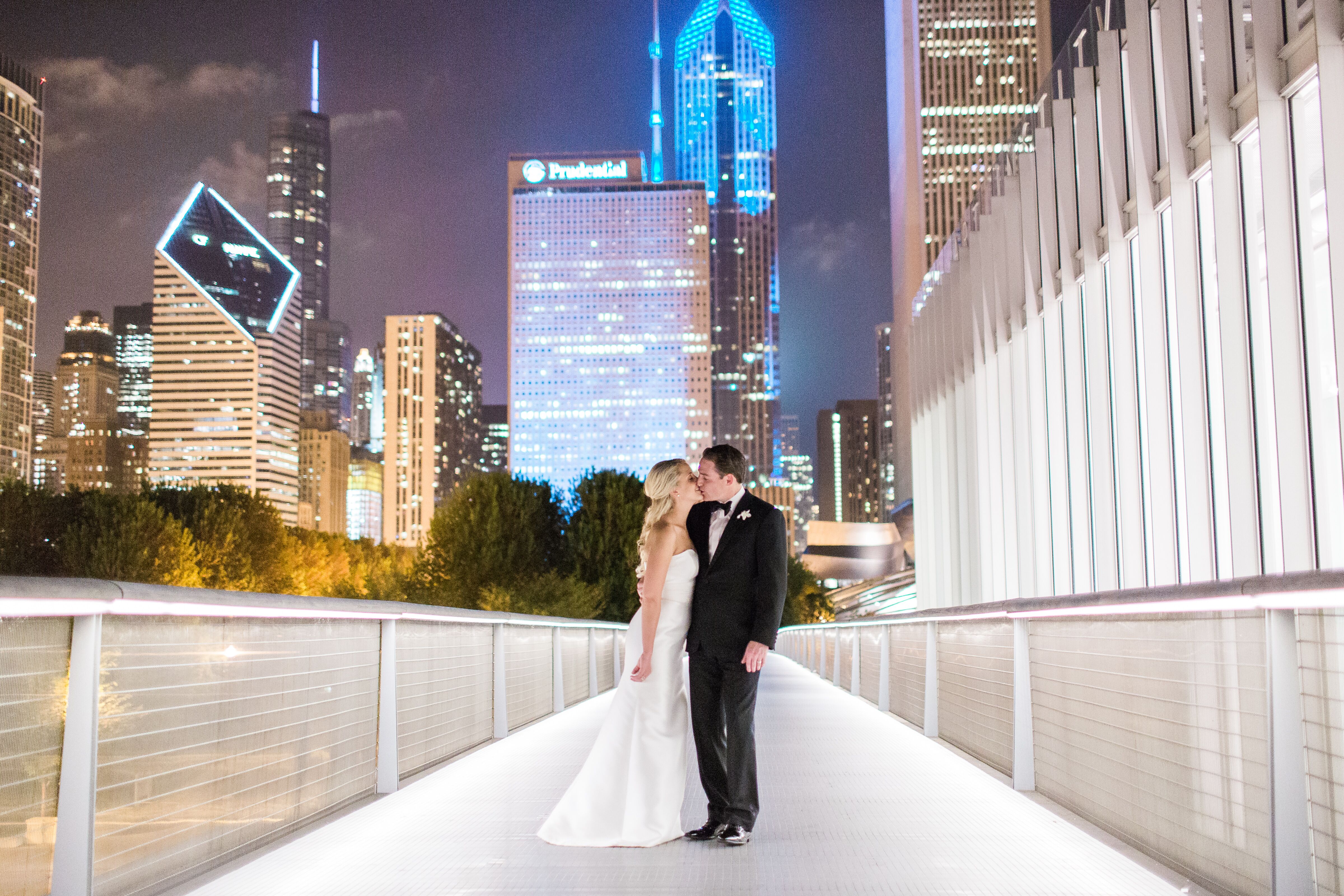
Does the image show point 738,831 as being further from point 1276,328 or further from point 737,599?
point 1276,328

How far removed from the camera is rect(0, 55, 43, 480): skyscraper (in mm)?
163875

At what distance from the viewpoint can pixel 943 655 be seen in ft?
30.7

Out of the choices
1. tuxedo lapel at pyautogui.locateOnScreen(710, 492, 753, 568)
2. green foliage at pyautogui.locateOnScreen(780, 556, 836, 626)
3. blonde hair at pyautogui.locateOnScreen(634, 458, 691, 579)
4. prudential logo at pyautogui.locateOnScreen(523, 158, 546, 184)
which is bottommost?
green foliage at pyautogui.locateOnScreen(780, 556, 836, 626)

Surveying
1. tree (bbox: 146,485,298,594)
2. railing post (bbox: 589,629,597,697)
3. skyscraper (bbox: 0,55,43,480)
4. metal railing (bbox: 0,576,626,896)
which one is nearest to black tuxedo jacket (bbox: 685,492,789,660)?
metal railing (bbox: 0,576,626,896)

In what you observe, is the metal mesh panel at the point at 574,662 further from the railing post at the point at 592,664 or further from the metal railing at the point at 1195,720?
the metal railing at the point at 1195,720

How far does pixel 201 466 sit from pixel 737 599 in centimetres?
20989

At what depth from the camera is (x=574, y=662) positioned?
A: 1532cm

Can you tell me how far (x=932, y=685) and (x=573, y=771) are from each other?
3462 mm

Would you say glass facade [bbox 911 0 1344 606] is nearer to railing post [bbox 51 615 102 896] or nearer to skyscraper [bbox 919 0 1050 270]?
railing post [bbox 51 615 102 896]

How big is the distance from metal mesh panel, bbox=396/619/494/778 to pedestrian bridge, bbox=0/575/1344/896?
0.12 ft

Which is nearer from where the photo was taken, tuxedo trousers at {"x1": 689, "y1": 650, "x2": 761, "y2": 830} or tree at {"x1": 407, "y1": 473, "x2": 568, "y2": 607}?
tuxedo trousers at {"x1": 689, "y1": 650, "x2": 761, "y2": 830}

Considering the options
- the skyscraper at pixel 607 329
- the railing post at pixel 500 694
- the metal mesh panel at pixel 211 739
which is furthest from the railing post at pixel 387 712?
the skyscraper at pixel 607 329

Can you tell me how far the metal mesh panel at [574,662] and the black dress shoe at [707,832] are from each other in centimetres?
823

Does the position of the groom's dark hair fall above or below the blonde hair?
above
